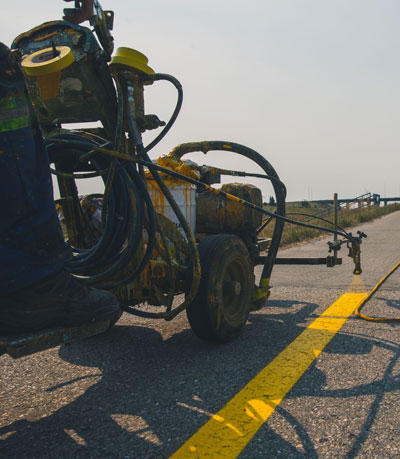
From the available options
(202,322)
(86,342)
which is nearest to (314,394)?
(202,322)

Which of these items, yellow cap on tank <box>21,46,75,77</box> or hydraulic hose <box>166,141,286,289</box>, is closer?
yellow cap on tank <box>21,46,75,77</box>

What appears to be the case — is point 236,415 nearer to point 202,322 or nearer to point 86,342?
point 202,322

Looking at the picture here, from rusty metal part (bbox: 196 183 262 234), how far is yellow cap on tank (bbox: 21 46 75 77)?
6.21 feet

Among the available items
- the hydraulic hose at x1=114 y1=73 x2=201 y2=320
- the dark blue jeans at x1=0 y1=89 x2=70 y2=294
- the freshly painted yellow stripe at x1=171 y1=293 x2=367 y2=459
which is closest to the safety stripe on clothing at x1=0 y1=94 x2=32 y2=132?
the dark blue jeans at x1=0 y1=89 x2=70 y2=294

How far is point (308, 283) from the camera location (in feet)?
17.8

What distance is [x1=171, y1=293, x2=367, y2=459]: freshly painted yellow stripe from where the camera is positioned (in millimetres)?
1813

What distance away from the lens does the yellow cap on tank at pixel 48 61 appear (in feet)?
7.47

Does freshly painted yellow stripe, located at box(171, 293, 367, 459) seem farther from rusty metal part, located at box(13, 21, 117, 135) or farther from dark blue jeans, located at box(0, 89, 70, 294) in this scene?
rusty metal part, located at box(13, 21, 117, 135)

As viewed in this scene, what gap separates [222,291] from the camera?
318 cm

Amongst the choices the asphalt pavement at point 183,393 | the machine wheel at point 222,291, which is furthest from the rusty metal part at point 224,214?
the asphalt pavement at point 183,393

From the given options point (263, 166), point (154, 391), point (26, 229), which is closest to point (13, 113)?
point (26, 229)

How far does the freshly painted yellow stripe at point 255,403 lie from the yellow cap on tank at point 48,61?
1.90 m

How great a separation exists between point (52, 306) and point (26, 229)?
370 millimetres

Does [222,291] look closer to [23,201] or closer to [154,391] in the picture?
[154,391]
